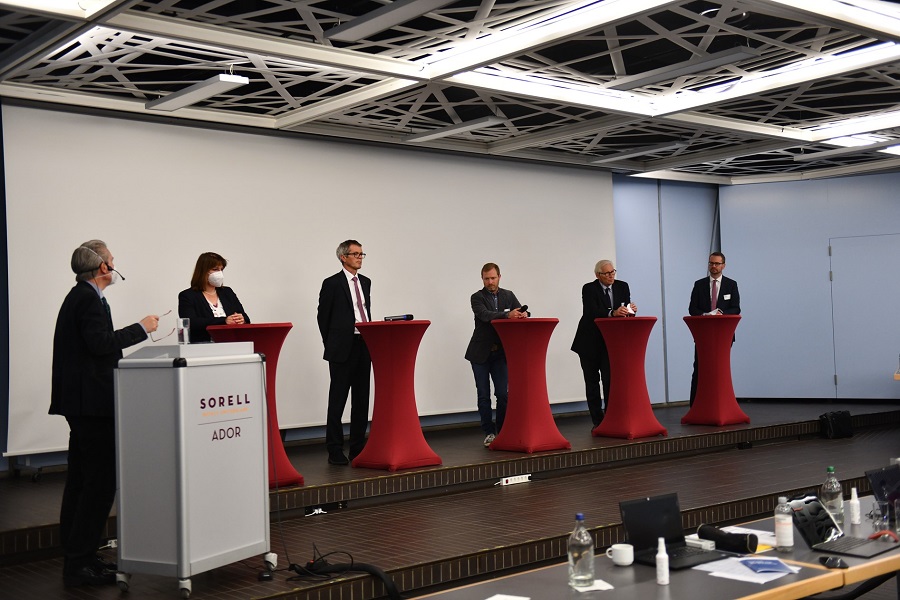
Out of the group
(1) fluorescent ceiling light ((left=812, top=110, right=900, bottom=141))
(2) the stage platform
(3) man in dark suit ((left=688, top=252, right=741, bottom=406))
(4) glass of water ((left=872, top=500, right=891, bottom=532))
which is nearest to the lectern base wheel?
(2) the stage platform

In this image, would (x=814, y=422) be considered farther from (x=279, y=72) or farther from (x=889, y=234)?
(x=279, y=72)

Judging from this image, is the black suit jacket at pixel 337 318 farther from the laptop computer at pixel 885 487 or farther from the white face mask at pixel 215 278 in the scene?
the laptop computer at pixel 885 487

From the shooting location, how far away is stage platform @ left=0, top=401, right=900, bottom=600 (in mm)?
4590

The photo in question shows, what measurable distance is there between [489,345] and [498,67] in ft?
7.82

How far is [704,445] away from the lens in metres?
8.45

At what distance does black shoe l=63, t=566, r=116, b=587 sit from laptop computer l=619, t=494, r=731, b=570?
8.57 feet

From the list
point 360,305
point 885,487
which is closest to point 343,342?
point 360,305

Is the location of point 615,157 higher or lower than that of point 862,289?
higher

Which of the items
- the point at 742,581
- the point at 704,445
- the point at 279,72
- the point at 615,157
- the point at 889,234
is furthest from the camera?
the point at 889,234

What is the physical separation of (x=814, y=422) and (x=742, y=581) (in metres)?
7.43

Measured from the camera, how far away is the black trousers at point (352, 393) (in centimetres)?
697

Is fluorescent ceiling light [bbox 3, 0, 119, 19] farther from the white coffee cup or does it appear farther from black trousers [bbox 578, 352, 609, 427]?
black trousers [bbox 578, 352, 609, 427]

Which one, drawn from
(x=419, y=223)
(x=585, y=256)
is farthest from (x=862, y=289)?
(x=419, y=223)

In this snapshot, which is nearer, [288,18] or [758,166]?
[288,18]
